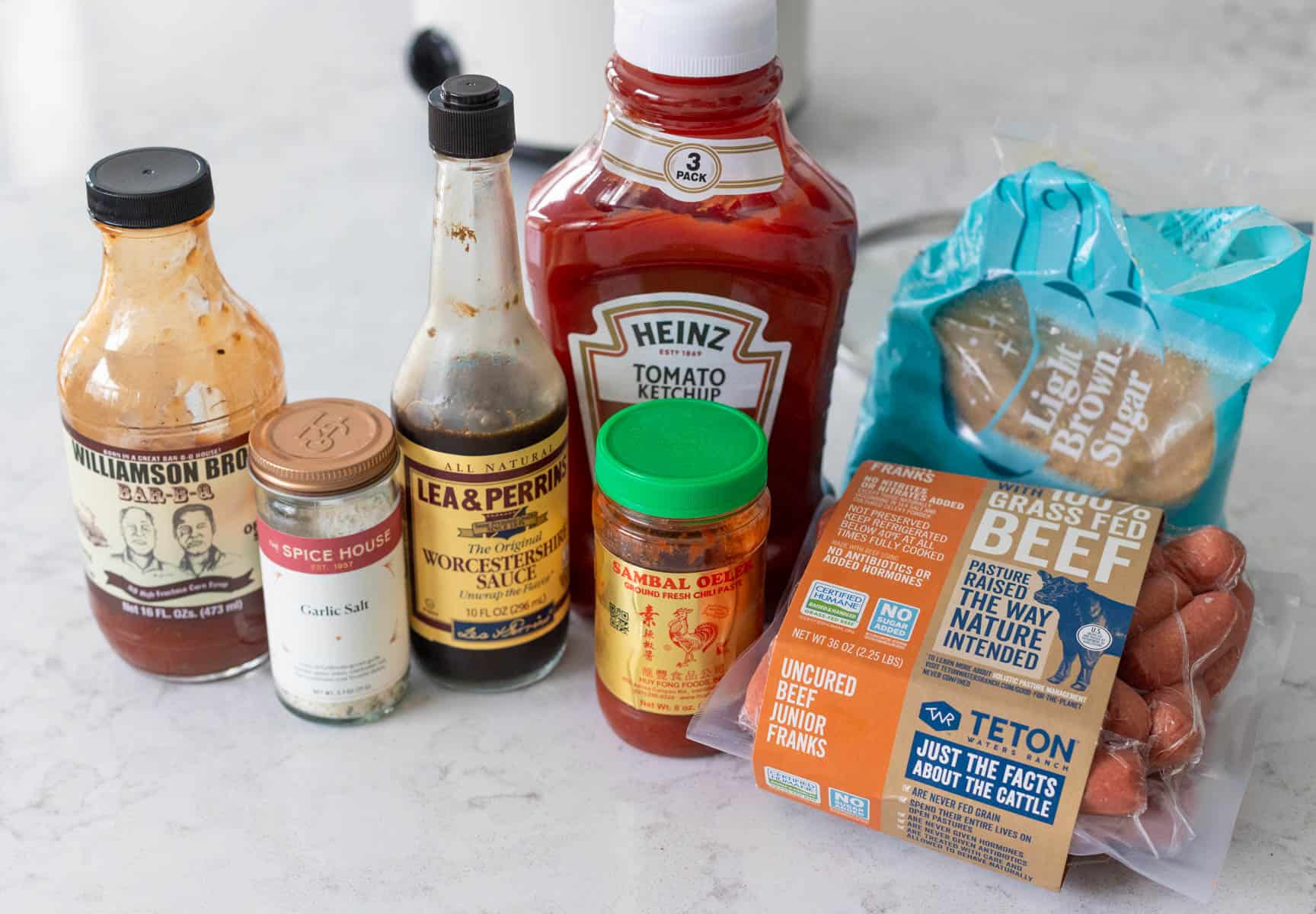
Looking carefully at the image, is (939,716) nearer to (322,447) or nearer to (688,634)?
(688,634)

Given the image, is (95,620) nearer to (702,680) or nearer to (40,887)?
(40,887)

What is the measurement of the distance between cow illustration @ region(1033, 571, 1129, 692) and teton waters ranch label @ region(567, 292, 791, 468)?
21 centimetres

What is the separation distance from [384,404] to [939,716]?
575 mm

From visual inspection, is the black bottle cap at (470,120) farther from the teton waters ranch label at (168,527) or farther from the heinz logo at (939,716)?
the heinz logo at (939,716)

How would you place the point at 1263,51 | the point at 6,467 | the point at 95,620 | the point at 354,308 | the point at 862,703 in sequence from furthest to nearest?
1. the point at 1263,51
2. the point at 354,308
3. the point at 6,467
4. the point at 95,620
5. the point at 862,703

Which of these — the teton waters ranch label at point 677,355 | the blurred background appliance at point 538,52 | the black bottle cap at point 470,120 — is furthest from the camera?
the blurred background appliance at point 538,52

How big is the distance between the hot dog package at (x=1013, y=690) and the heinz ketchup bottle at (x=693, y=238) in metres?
0.12

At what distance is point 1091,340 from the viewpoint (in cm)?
97

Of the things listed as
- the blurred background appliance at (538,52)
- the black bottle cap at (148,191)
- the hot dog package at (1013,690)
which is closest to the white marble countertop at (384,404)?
the hot dog package at (1013,690)

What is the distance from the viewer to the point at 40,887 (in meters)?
0.81

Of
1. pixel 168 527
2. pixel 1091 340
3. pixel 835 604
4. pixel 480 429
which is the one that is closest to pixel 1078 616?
pixel 835 604

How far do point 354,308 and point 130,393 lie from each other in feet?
1.55

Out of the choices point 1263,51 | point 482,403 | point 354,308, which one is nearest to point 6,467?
point 354,308

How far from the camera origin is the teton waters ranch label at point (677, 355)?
89 centimetres
